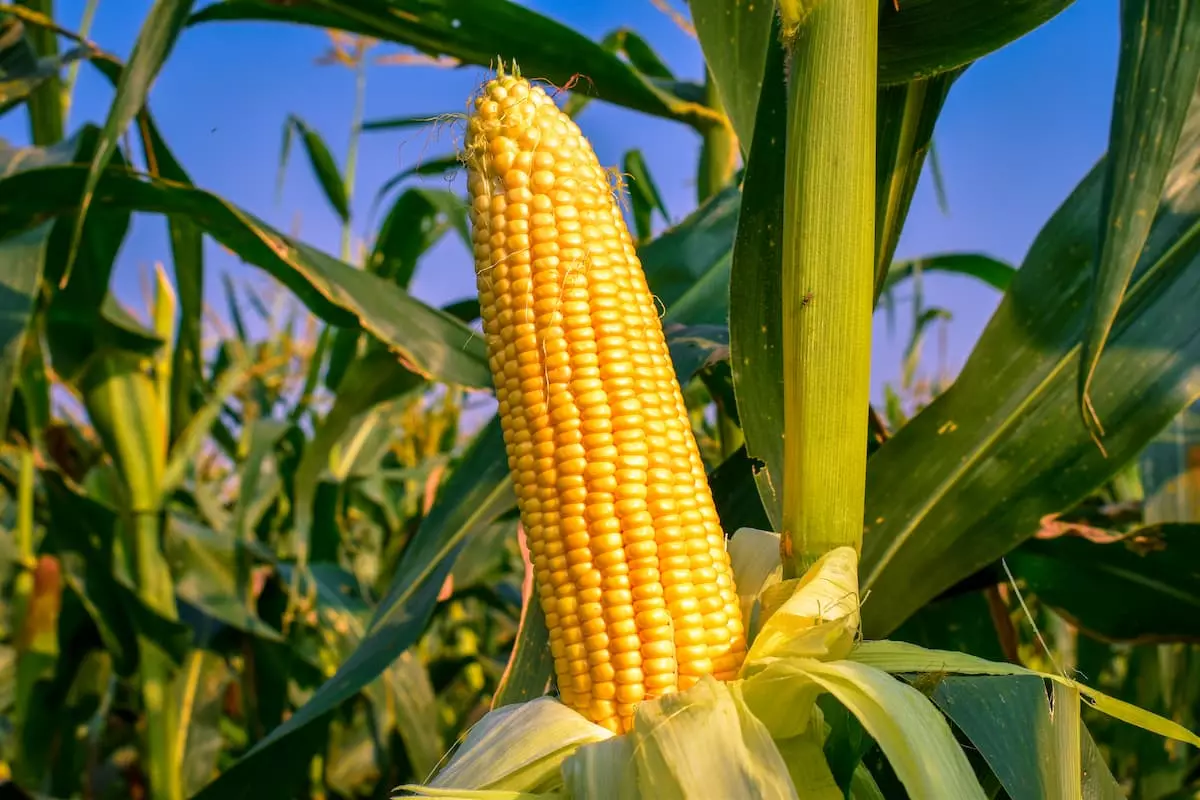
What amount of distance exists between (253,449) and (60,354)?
0.52 m

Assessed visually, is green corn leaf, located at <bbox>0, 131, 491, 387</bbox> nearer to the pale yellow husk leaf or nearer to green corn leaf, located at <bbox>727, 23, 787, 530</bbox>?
green corn leaf, located at <bbox>727, 23, 787, 530</bbox>

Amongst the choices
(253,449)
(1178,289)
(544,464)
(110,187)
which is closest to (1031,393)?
(1178,289)

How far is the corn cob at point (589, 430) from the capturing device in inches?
32.8

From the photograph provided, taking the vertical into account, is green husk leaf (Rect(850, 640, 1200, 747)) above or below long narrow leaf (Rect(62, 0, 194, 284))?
below

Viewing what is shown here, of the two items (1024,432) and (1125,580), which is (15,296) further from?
(1125,580)

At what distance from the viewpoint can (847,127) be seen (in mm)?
767

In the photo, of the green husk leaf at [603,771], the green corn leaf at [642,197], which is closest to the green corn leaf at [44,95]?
the green corn leaf at [642,197]

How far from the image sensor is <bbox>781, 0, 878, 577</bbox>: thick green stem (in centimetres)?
77

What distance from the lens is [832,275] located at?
77 centimetres

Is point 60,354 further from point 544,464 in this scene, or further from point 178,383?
point 544,464

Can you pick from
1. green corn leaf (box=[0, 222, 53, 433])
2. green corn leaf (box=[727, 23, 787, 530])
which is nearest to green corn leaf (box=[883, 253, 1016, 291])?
green corn leaf (box=[727, 23, 787, 530])

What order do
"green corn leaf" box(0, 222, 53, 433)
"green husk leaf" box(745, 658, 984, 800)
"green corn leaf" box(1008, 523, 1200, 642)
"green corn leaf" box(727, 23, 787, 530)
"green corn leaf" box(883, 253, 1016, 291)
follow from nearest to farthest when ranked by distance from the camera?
1. "green husk leaf" box(745, 658, 984, 800)
2. "green corn leaf" box(727, 23, 787, 530)
3. "green corn leaf" box(1008, 523, 1200, 642)
4. "green corn leaf" box(0, 222, 53, 433)
5. "green corn leaf" box(883, 253, 1016, 291)

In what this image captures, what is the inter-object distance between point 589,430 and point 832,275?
0.81ft

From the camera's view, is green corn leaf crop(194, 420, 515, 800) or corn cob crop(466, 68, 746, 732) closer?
corn cob crop(466, 68, 746, 732)
